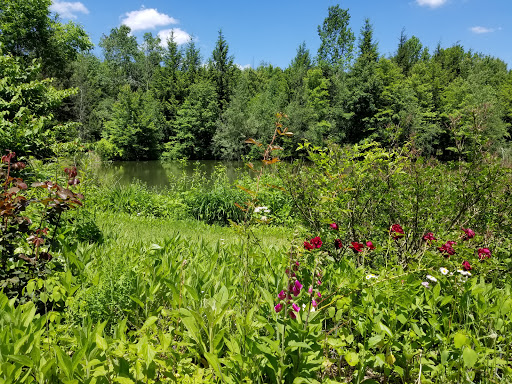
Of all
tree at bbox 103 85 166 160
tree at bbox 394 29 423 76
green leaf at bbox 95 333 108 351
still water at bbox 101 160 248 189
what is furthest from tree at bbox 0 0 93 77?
tree at bbox 394 29 423 76

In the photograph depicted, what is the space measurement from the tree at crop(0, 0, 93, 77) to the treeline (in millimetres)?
350

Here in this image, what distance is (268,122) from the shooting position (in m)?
36.4

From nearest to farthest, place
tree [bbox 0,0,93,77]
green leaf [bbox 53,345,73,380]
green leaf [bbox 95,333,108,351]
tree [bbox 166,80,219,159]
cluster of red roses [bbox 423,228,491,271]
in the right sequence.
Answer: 1. green leaf [bbox 53,345,73,380]
2. green leaf [bbox 95,333,108,351]
3. cluster of red roses [bbox 423,228,491,271]
4. tree [bbox 0,0,93,77]
5. tree [bbox 166,80,219,159]

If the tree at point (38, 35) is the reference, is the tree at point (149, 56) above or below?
above

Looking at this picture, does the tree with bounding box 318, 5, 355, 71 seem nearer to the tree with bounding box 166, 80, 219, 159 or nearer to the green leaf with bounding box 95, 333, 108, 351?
the tree with bounding box 166, 80, 219, 159

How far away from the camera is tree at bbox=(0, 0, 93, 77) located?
2175 cm

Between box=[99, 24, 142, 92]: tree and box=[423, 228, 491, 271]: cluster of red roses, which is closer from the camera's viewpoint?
box=[423, 228, 491, 271]: cluster of red roses

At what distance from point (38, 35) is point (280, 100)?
25.3 metres

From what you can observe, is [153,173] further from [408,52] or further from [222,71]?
[408,52]

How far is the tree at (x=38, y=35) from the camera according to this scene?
71.4ft

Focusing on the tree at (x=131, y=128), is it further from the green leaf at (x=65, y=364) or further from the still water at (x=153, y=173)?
the green leaf at (x=65, y=364)

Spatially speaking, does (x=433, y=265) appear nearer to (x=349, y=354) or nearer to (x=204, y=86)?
(x=349, y=354)

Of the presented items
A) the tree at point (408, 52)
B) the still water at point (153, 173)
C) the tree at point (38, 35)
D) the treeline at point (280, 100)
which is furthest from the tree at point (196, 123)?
the tree at point (408, 52)

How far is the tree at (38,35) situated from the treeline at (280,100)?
1.15 ft
